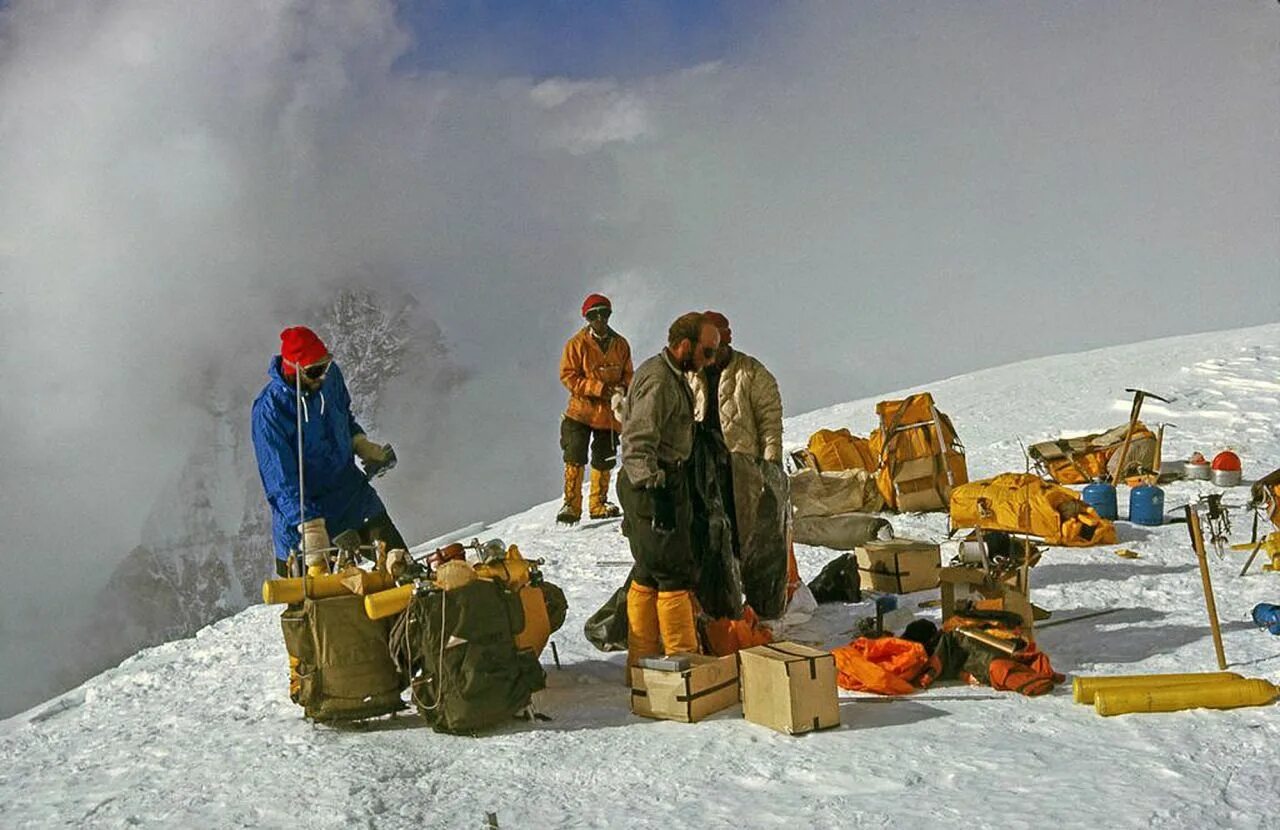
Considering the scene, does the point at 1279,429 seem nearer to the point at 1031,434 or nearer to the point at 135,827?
the point at 1031,434

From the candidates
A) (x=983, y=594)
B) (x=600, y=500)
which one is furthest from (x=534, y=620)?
(x=600, y=500)

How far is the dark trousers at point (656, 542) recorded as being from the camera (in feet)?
19.1

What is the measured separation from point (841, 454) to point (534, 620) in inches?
234

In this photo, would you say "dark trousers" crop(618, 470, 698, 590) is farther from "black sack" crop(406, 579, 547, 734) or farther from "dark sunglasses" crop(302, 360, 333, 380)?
"dark sunglasses" crop(302, 360, 333, 380)

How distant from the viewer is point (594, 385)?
34.8 feet

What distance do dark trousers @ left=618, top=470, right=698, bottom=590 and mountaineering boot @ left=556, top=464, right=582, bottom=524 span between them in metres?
5.29

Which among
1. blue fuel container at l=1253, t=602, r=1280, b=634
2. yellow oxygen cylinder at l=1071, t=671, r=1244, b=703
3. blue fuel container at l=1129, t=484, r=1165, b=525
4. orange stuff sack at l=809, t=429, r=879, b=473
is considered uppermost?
orange stuff sack at l=809, t=429, r=879, b=473

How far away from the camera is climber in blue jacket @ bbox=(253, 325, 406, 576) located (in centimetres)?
617

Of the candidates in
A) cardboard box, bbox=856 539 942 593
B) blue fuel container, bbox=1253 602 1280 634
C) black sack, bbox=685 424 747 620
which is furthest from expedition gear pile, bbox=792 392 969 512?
black sack, bbox=685 424 747 620

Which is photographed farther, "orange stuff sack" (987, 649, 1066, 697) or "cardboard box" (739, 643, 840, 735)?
"orange stuff sack" (987, 649, 1066, 697)

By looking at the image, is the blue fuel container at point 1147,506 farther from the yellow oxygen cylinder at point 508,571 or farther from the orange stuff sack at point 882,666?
the yellow oxygen cylinder at point 508,571

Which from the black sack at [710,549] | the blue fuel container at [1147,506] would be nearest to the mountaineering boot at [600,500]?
the blue fuel container at [1147,506]

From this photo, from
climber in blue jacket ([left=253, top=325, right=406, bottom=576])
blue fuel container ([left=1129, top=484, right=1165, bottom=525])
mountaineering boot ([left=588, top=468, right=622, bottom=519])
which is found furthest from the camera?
mountaineering boot ([left=588, top=468, right=622, bottom=519])

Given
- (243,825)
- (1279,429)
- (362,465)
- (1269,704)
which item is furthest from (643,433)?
(1279,429)
